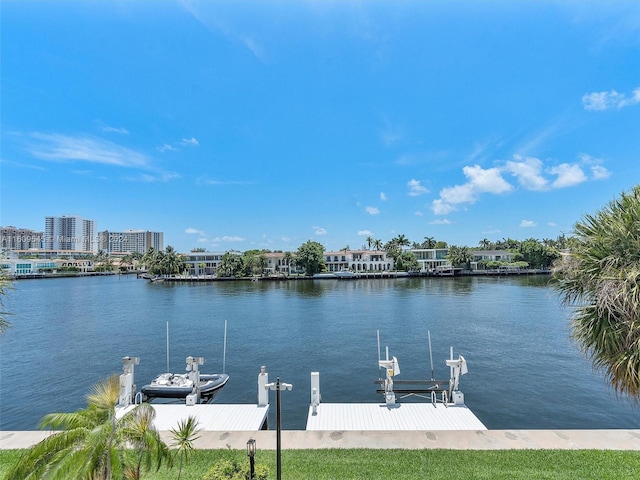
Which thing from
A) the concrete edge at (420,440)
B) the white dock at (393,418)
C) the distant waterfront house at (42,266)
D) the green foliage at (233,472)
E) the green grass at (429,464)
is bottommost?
the white dock at (393,418)

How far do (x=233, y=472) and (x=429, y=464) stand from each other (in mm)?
4187

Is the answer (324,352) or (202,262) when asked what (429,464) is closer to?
(324,352)

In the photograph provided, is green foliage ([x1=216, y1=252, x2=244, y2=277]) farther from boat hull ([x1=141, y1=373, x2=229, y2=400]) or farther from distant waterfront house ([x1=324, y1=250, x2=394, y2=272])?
boat hull ([x1=141, y1=373, x2=229, y2=400])

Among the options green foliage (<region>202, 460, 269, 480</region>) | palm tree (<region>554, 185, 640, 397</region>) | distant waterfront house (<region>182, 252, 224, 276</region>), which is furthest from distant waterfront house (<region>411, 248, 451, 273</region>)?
green foliage (<region>202, 460, 269, 480</region>)

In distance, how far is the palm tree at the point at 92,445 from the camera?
4.49 metres

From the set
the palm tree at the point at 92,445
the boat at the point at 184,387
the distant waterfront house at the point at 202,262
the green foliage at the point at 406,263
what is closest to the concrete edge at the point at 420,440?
the palm tree at the point at 92,445

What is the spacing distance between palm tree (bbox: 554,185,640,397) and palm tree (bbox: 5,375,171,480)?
24.4ft

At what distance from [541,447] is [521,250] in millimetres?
110163

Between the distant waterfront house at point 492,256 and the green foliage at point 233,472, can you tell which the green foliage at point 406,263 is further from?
the green foliage at point 233,472

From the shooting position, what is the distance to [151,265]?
98.8m

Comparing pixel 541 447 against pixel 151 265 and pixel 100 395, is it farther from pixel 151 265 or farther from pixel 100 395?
pixel 151 265

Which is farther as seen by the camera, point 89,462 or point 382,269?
point 382,269

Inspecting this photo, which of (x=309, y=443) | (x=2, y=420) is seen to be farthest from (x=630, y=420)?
(x=2, y=420)

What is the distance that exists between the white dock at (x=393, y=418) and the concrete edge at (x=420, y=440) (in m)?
1.13
